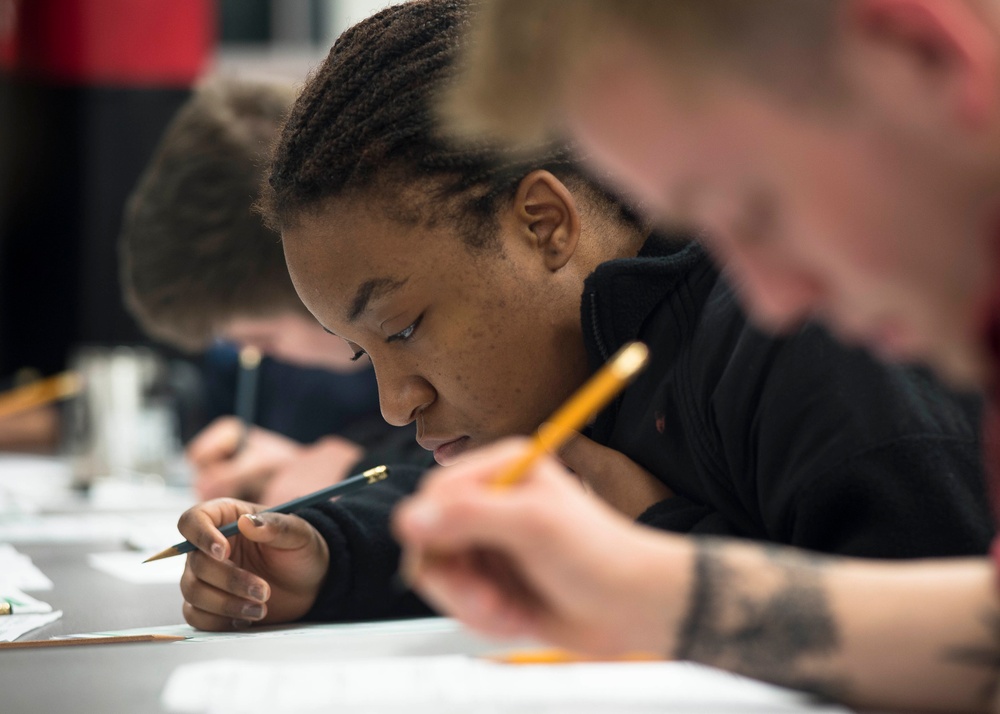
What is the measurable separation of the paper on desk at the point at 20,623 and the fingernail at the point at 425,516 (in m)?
0.52

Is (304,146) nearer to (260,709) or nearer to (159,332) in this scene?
(260,709)

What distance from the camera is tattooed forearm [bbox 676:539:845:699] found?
0.60 m

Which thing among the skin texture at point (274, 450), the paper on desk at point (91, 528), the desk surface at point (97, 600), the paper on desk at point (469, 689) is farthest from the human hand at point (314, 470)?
the paper on desk at point (469, 689)

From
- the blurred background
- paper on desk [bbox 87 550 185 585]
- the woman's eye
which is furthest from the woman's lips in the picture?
the blurred background

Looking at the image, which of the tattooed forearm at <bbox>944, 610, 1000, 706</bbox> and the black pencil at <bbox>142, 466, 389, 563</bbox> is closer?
the tattooed forearm at <bbox>944, 610, 1000, 706</bbox>

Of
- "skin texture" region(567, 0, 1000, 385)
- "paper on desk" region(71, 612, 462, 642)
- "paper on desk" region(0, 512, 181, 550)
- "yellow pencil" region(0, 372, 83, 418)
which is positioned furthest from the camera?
"yellow pencil" region(0, 372, 83, 418)

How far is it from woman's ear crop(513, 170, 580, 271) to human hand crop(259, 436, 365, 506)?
59 cm

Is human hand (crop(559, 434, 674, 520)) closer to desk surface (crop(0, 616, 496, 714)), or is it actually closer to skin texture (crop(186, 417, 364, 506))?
desk surface (crop(0, 616, 496, 714))

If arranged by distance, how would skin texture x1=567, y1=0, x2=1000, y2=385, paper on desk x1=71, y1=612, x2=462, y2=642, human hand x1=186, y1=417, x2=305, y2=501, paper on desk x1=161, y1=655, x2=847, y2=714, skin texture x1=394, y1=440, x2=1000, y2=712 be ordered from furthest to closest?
human hand x1=186, y1=417, x2=305, y2=501 → paper on desk x1=71, y1=612, x2=462, y2=642 → paper on desk x1=161, y1=655, x2=847, y2=714 → skin texture x1=394, y1=440, x2=1000, y2=712 → skin texture x1=567, y1=0, x2=1000, y2=385

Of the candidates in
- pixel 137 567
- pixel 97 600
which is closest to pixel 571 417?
pixel 97 600

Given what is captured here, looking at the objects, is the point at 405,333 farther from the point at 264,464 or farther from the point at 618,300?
the point at 264,464

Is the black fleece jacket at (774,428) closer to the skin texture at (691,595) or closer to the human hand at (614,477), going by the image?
the human hand at (614,477)

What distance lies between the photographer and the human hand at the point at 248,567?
103 cm

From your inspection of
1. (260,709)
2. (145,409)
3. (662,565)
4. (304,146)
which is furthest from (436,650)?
(145,409)
